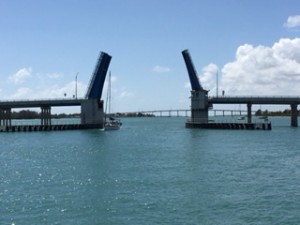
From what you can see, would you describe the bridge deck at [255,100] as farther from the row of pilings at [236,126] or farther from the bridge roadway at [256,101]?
the row of pilings at [236,126]

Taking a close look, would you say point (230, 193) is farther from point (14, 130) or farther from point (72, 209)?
point (14, 130)

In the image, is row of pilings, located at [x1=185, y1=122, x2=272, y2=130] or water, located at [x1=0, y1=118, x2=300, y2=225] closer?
water, located at [x1=0, y1=118, x2=300, y2=225]

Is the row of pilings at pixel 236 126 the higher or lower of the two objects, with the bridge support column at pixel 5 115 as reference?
lower

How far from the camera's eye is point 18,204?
66.1 ft

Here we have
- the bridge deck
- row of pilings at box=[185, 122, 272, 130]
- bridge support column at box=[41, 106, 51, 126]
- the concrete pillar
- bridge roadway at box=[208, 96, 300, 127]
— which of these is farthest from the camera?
bridge support column at box=[41, 106, 51, 126]

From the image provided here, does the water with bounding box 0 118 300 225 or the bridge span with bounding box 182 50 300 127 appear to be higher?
the bridge span with bounding box 182 50 300 127

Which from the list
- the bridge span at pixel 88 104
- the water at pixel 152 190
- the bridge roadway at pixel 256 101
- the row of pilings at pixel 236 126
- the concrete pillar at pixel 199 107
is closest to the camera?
the water at pixel 152 190

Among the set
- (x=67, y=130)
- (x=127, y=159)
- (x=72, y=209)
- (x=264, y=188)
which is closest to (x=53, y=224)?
(x=72, y=209)

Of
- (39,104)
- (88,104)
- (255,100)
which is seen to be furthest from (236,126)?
(39,104)

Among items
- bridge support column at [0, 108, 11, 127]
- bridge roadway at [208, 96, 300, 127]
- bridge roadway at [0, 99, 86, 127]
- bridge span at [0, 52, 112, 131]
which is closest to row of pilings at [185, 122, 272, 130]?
bridge roadway at [208, 96, 300, 127]

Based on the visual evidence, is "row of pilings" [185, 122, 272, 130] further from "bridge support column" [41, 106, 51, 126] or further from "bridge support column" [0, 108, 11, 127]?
"bridge support column" [0, 108, 11, 127]

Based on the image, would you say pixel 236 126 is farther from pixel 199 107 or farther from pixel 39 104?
pixel 39 104

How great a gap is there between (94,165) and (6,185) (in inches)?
366

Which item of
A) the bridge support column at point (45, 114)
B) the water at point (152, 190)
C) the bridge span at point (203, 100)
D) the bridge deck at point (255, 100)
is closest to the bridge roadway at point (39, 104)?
the bridge support column at point (45, 114)
